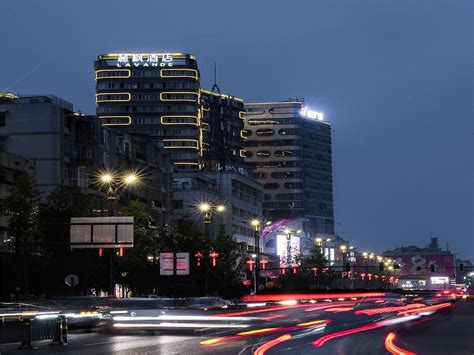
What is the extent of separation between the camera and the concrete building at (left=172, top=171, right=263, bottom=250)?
466ft

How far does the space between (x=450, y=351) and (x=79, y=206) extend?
5054 centimetres

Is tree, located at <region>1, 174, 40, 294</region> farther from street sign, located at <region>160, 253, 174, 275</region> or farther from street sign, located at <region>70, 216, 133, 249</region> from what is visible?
street sign, located at <region>160, 253, 174, 275</region>

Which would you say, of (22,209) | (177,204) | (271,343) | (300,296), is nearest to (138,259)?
(22,209)

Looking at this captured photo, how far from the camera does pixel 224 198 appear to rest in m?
154

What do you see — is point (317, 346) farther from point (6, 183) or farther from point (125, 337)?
point (6, 183)

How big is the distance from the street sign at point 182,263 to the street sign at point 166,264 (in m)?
0.97

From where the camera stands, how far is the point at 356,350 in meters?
28.5

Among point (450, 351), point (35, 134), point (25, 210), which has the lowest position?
point (450, 351)

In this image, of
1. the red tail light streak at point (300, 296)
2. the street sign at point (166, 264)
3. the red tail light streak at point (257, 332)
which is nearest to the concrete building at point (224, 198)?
the red tail light streak at point (300, 296)

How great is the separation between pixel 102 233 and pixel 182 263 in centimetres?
2644

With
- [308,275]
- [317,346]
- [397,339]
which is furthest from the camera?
[308,275]

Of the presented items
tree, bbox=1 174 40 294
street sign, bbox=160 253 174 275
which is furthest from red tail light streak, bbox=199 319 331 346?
street sign, bbox=160 253 174 275

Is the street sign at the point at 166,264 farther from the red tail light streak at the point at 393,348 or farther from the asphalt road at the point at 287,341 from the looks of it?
the red tail light streak at the point at 393,348

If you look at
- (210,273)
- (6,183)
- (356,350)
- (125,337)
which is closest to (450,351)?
(356,350)
